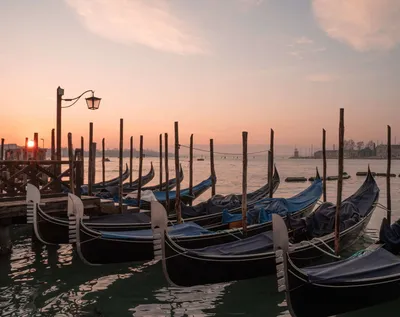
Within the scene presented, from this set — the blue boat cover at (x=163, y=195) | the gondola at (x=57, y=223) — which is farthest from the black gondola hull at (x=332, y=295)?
the blue boat cover at (x=163, y=195)

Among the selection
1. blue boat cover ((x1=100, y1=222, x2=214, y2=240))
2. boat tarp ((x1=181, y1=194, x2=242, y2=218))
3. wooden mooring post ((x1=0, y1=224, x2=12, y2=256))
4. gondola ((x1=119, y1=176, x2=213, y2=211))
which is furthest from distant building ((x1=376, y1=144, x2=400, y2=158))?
wooden mooring post ((x1=0, y1=224, x2=12, y2=256))

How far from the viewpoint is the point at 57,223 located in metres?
7.69

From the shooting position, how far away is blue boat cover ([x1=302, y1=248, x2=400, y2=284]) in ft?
16.2

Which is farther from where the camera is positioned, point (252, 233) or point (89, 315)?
point (252, 233)

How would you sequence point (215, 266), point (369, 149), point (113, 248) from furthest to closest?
point (369, 149) < point (113, 248) < point (215, 266)

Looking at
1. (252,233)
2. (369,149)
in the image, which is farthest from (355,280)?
(369,149)

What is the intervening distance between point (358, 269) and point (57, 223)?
207 inches

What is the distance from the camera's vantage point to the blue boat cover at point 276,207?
8680 millimetres

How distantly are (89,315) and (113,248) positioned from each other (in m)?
1.71

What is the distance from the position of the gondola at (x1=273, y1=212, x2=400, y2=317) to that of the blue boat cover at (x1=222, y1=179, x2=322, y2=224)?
312cm

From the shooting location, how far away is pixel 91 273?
7.27 metres

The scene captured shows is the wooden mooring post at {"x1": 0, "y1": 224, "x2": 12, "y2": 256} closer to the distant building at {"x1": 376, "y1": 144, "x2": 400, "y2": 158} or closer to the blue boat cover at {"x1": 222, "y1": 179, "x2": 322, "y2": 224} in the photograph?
the blue boat cover at {"x1": 222, "y1": 179, "x2": 322, "y2": 224}

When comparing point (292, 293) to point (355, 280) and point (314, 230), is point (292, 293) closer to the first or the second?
point (355, 280)

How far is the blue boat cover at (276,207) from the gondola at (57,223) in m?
1.93
